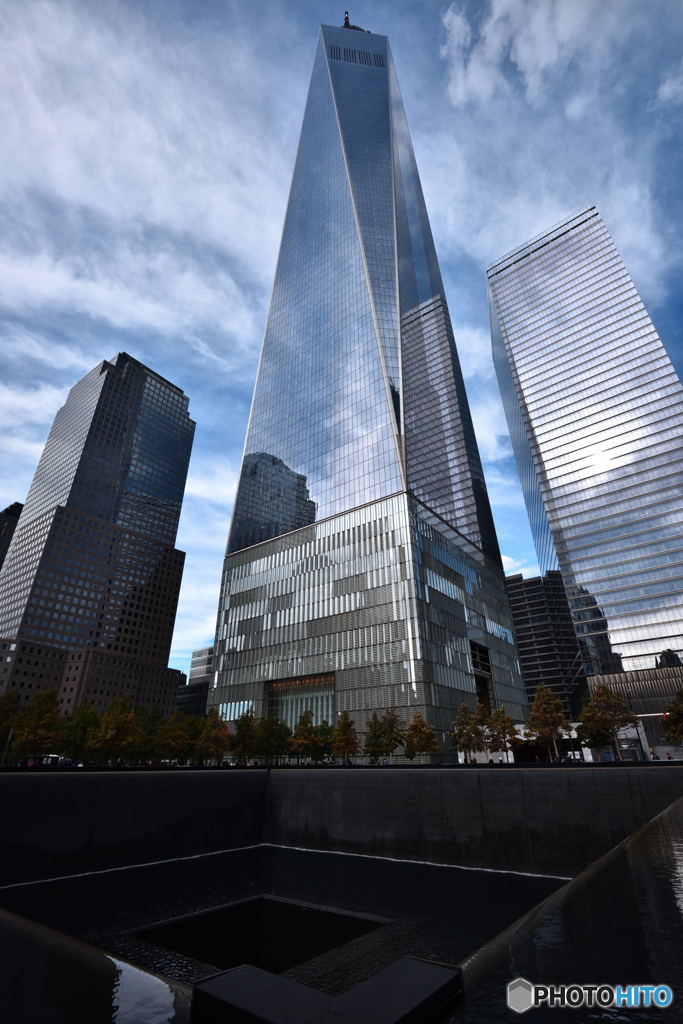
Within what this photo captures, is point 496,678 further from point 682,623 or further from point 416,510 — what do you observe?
point 682,623

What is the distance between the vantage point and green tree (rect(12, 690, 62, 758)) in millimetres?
66500

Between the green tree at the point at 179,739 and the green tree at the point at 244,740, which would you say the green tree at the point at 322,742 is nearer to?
the green tree at the point at 244,740

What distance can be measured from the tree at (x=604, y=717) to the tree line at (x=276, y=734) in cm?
13

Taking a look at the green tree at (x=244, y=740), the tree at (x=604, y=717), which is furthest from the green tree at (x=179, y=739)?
the tree at (x=604, y=717)

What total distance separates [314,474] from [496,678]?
173ft

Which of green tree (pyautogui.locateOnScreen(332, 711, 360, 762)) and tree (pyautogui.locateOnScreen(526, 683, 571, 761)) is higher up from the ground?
tree (pyautogui.locateOnScreen(526, 683, 571, 761))

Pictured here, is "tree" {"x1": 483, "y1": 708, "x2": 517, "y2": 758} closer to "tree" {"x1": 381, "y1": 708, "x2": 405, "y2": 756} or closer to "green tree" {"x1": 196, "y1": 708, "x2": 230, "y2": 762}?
"tree" {"x1": 381, "y1": 708, "x2": 405, "y2": 756}

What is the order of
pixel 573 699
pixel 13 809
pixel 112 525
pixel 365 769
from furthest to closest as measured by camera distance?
pixel 112 525 < pixel 573 699 < pixel 365 769 < pixel 13 809

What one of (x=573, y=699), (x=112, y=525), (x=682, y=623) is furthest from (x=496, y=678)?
(x=112, y=525)

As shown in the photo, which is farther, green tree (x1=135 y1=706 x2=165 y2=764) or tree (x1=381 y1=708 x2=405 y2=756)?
green tree (x1=135 y1=706 x2=165 y2=764)

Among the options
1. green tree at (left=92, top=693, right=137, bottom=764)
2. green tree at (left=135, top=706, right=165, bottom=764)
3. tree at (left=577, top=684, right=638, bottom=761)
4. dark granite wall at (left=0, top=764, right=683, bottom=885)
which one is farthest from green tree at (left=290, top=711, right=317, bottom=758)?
tree at (left=577, top=684, right=638, bottom=761)

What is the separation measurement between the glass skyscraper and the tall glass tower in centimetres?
3004

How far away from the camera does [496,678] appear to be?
324 ft

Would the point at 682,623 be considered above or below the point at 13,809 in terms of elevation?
above
